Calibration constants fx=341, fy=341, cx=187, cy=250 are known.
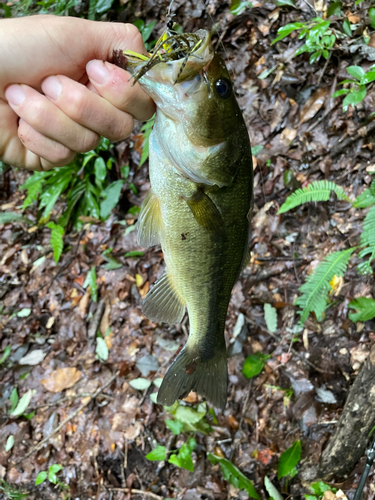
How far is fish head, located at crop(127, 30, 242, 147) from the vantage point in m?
1.23

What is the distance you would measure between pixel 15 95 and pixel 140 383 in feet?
9.49

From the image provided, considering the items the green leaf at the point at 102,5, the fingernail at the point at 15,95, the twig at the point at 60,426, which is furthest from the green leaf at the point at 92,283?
the green leaf at the point at 102,5

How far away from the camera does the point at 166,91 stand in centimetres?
133

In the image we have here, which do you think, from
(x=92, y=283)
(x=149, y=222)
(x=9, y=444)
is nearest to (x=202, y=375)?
(x=149, y=222)

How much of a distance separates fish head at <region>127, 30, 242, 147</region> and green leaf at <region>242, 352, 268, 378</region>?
7.07 ft

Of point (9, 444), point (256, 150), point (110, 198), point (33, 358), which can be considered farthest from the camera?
point (110, 198)

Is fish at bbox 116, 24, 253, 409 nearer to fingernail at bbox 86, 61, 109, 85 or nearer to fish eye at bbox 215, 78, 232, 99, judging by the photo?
fish eye at bbox 215, 78, 232, 99

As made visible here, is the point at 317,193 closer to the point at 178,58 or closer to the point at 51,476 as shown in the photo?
the point at 178,58

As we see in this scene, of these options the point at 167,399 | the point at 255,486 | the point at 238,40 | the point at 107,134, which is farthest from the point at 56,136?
Answer: the point at 238,40

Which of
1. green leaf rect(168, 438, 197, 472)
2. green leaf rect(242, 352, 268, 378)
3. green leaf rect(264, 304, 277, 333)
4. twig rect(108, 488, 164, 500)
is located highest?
green leaf rect(264, 304, 277, 333)

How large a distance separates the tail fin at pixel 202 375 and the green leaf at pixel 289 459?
39.7 inches

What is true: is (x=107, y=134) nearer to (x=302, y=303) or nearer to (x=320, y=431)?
(x=302, y=303)

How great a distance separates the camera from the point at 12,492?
11.5 feet

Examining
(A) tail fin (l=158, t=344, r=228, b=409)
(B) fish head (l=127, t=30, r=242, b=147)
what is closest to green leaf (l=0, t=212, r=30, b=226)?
(A) tail fin (l=158, t=344, r=228, b=409)
